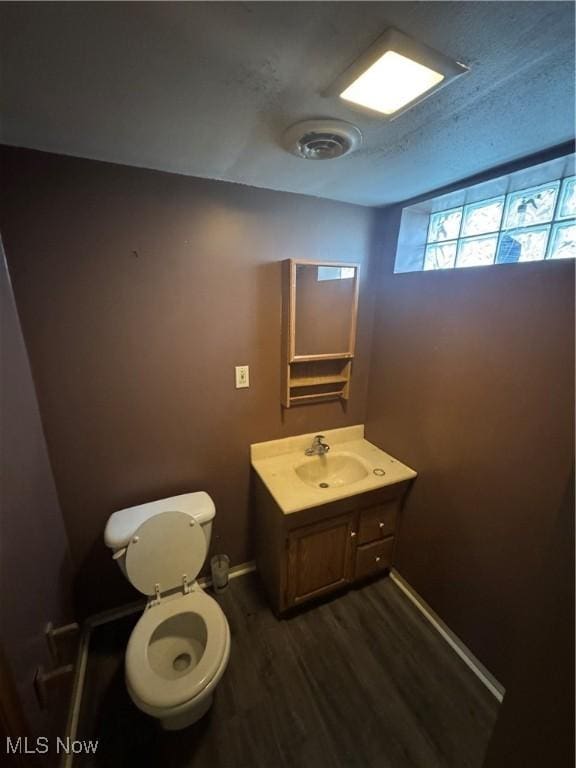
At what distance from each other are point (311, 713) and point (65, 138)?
2472mm

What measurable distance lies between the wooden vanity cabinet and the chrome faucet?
38cm

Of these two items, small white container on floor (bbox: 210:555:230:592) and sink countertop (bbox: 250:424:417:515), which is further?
small white container on floor (bbox: 210:555:230:592)

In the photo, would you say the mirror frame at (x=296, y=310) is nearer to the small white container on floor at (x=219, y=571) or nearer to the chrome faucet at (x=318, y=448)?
the chrome faucet at (x=318, y=448)

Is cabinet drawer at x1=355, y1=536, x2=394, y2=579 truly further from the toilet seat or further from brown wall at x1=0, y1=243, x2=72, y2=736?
brown wall at x1=0, y1=243, x2=72, y2=736

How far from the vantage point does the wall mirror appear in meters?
1.70

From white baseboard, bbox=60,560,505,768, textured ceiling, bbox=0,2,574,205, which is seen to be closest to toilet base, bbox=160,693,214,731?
white baseboard, bbox=60,560,505,768

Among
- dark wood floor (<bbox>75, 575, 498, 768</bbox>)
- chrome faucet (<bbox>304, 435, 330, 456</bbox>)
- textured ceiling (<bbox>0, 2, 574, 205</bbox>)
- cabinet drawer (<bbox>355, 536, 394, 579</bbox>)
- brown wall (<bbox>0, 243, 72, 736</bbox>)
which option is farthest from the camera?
chrome faucet (<bbox>304, 435, 330, 456</bbox>)

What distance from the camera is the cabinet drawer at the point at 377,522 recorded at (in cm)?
173

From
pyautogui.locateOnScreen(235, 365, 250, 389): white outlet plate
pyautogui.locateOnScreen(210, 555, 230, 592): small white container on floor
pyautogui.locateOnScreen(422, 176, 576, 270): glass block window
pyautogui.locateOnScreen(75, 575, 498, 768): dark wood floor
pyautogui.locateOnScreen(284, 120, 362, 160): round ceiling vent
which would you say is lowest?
pyautogui.locateOnScreen(75, 575, 498, 768): dark wood floor

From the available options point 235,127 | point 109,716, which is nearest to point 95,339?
point 235,127

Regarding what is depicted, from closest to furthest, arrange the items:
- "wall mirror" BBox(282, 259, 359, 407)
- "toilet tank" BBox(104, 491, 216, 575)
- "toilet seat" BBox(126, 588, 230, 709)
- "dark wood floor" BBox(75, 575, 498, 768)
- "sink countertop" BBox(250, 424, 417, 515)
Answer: "toilet seat" BBox(126, 588, 230, 709)
"dark wood floor" BBox(75, 575, 498, 768)
"toilet tank" BBox(104, 491, 216, 575)
"sink countertop" BBox(250, 424, 417, 515)
"wall mirror" BBox(282, 259, 359, 407)

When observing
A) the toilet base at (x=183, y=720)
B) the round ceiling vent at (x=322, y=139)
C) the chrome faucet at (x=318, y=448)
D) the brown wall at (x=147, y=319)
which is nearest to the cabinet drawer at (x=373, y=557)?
the chrome faucet at (x=318, y=448)

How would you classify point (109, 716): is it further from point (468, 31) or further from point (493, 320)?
point (468, 31)

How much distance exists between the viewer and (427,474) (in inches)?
66.3
